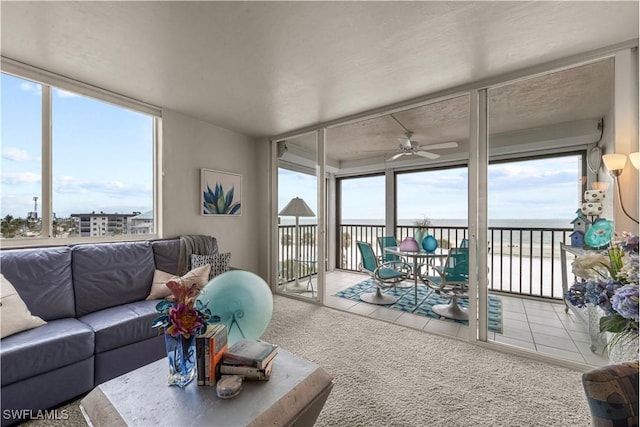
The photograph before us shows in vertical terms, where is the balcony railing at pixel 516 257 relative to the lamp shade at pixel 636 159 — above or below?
below

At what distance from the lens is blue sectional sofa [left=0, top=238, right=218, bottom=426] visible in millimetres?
1495

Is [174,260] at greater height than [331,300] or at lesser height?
greater

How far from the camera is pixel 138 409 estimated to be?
1.04 meters

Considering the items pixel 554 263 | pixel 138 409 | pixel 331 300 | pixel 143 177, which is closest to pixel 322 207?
pixel 331 300

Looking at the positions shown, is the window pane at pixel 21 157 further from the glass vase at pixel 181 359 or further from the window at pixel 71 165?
the glass vase at pixel 181 359

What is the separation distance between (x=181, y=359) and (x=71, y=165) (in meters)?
2.39

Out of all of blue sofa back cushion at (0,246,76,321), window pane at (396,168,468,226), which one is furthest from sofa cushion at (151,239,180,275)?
window pane at (396,168,468,226)

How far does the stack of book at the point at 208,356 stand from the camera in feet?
3.84

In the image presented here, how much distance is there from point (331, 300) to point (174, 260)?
2152 millimetres

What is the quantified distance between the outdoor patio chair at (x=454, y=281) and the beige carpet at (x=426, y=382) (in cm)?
72

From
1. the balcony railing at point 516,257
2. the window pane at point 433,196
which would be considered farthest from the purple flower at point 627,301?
the window pane at point 433,196

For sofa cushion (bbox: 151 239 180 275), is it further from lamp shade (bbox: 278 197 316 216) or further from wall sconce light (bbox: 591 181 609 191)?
wall sconce light (bbox: 591 181 609 191)

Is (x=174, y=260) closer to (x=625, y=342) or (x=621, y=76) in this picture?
(x=625, y=342)

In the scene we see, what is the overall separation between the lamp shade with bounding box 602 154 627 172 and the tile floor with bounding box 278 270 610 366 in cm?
155
